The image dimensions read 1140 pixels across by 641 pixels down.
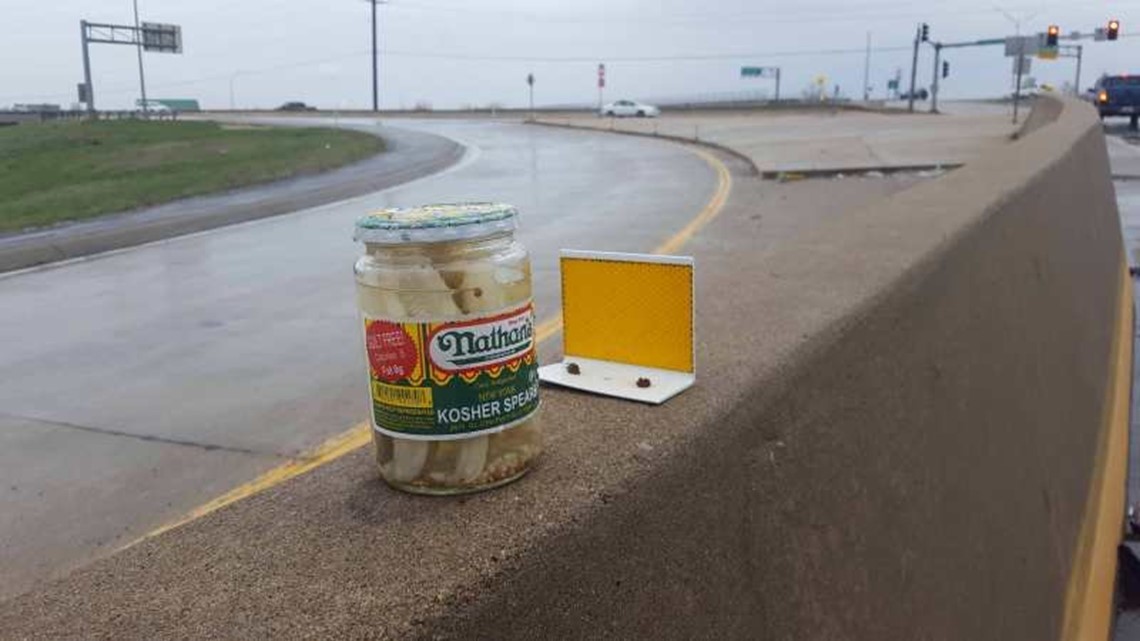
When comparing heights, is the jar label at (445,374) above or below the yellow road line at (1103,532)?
above

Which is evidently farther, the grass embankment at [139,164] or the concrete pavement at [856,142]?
the concrete pavement at [856,142]

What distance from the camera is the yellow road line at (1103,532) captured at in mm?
5035

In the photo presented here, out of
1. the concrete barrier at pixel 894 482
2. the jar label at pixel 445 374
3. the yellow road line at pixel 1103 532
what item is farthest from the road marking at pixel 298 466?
the yellow road line at pixel 1103 532

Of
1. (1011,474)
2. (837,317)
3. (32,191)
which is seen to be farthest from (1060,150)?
(32,191)

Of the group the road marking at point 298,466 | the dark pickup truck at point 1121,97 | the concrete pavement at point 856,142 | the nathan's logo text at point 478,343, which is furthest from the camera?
the dark pickup truck at point 1121,97

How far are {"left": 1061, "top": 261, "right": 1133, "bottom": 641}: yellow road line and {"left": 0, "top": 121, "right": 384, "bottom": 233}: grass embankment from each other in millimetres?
12462

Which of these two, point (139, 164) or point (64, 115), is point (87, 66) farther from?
point (139, 164)

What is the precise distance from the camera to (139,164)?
2356 centimetres

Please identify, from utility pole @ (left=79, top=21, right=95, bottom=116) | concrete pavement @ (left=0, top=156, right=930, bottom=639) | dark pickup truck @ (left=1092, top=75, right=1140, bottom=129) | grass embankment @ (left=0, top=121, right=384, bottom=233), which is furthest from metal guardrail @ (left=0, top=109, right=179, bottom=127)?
concrete pavement @ (left=0, top=156, right=930, bottom=639)

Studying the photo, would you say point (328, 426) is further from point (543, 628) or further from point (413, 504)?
point (543, 628)

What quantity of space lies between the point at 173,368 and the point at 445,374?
17.7 ft

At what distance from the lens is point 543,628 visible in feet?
5.42

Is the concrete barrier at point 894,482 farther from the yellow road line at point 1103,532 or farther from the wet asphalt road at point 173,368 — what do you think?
the wet asphalt road at point 173,368

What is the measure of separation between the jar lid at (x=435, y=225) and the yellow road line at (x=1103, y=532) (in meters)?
4.02
